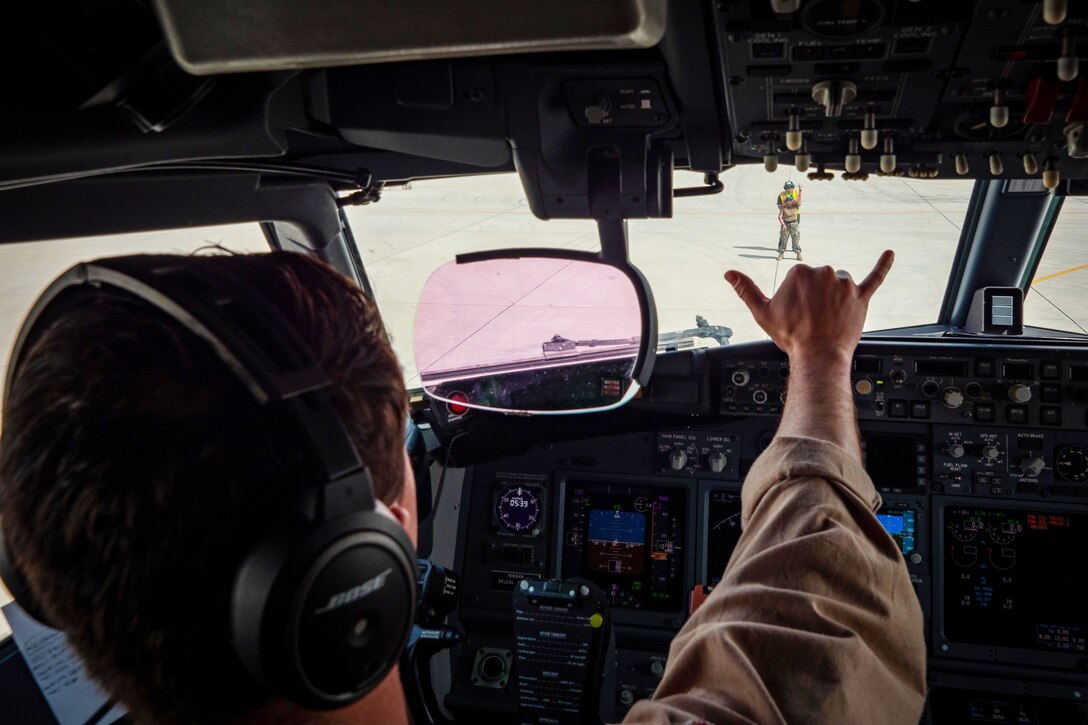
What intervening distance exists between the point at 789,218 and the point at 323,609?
8.80 ft

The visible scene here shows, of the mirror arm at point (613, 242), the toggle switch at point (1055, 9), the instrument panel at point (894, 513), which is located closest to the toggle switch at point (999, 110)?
the toggle switch at point (1055, 9)

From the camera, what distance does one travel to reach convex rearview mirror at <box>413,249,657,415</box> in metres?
1.70

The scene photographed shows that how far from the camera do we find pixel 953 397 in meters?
2.32

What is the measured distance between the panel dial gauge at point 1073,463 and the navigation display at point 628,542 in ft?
3.47

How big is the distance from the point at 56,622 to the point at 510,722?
2.04 m

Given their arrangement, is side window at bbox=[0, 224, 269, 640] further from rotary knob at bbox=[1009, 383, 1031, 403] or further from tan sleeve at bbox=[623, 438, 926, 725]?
rotary knob at bbox=[1009, 383, 1031, 403]

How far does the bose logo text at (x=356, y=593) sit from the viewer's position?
0.66 metres

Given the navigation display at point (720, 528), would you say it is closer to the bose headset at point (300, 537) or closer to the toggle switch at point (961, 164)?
the toggle switch at point (961, 164)

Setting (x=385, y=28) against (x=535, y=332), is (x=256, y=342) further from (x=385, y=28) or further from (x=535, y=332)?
(x=535, y=332)

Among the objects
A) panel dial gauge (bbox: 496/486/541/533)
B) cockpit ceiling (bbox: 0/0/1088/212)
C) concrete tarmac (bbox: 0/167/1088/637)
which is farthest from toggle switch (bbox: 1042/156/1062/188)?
panel dial gauge (bbox: 496/486/541/533)

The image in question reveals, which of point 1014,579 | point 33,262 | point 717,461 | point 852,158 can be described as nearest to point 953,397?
point 1014,579

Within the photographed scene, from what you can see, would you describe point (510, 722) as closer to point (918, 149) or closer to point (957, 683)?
point (957, 683)

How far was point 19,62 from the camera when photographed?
86 centimetres

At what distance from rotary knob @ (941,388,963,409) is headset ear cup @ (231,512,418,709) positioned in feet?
6.75
